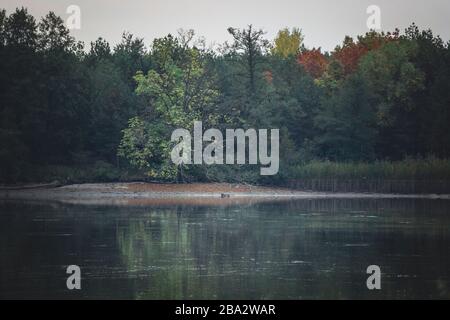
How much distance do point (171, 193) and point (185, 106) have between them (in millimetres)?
8198

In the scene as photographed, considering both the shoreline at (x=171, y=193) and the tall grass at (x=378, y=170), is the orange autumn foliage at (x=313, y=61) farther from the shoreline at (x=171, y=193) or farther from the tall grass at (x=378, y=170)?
the shoreline at (x=171, y=193)

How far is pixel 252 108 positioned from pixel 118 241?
45.0 metres

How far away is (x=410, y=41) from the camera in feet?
313

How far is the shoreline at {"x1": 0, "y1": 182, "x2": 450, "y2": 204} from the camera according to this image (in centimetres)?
6862

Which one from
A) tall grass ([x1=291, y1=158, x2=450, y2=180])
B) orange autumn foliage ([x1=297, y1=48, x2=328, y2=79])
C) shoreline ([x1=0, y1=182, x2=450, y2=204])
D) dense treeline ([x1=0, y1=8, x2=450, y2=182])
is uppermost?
orange autumn foliage ([x1=297, y1=48, x2=328, y2=79])

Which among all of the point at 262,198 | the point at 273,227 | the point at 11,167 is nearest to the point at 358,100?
the point at 262,198

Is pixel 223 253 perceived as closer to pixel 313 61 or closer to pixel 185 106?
pixel 185 106

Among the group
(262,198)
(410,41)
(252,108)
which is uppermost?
(410,41)

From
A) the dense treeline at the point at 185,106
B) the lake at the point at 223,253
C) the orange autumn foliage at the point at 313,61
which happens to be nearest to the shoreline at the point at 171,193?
the dense treeline at the point at 185,106

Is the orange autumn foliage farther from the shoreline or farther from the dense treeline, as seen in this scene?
the shoreline

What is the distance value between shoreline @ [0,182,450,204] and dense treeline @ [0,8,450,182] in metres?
1.33

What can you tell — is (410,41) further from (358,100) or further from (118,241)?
(118,241)

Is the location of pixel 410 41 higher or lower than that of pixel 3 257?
higher

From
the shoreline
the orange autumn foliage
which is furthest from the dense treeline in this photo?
the orange autumn foliage
